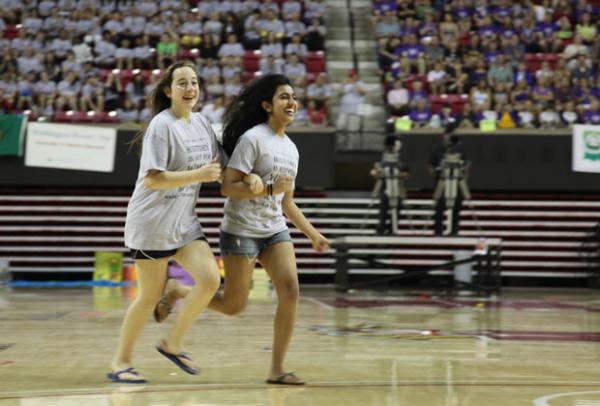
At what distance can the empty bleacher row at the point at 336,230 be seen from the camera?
20.2 metres

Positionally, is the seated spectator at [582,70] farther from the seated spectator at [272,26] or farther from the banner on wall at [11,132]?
the banner on wall at [11,132]

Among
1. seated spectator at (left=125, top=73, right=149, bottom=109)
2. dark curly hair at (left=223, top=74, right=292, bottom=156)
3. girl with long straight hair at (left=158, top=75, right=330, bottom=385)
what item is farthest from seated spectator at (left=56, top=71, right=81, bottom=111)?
girl with long straight hair at (left=158, top=75, right=330, bottom=385)

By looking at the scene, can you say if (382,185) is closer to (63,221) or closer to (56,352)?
(63,221)

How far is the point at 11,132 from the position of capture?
742 inches

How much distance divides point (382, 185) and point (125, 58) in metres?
6.62

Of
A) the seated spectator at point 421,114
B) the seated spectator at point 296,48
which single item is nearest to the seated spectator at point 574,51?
the seated spectator at point 421,114

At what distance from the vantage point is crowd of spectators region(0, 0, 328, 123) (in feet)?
64.6

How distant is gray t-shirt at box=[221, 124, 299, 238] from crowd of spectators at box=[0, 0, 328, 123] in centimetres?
1261

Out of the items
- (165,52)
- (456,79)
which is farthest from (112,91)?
(456,79)

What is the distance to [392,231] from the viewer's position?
1797 cm

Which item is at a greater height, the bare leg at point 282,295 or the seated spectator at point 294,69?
the seated spectator at point 294,69

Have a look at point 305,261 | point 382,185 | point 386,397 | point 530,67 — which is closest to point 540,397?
point 386,397

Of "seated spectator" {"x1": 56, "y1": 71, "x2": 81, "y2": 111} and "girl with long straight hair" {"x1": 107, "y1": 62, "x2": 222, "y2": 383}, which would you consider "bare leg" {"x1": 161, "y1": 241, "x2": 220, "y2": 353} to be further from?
"seated spectator" {"x1": 56, "y1": 71, "x2": 81, "y2": 111}

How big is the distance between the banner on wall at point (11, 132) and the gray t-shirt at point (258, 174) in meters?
13.5
